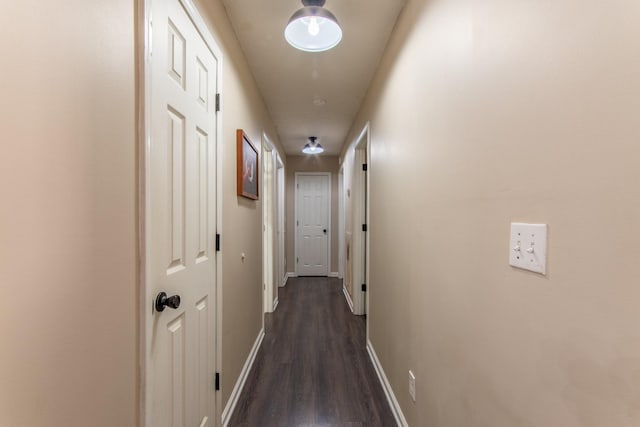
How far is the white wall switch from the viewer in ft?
2.27

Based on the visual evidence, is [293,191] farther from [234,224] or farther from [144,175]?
[144,175]

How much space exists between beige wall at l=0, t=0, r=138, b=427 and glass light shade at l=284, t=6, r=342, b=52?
3.04 ft

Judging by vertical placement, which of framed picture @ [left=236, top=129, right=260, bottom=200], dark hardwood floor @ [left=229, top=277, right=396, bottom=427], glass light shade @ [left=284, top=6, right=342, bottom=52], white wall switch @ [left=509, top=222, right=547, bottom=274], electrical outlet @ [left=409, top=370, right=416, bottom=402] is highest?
glass light shade @ [left=284, top=6, right=342, bottom=52]

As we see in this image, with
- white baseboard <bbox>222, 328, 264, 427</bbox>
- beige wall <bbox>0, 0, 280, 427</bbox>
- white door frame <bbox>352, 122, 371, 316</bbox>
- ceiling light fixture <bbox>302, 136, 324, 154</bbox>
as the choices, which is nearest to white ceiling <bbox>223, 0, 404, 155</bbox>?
white door frame <bbox>352, 122, 371, 316</bbox>

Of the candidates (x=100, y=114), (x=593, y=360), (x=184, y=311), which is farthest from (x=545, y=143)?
(x=184, y=311)

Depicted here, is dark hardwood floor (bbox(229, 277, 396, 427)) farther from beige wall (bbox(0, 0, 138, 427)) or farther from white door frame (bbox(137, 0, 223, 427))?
beige wall (bbox(0, 0, 138, 427))

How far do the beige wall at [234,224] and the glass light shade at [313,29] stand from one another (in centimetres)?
43

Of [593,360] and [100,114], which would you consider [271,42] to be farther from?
[593,360]

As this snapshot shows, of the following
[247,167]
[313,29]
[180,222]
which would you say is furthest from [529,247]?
[247,167]

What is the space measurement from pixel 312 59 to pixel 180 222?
176cm

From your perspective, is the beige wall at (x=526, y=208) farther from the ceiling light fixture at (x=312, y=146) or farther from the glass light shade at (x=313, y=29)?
the ceiling light fixture at (x=312, y=146)

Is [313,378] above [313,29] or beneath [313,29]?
beneath

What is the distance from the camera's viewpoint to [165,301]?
3.40ft

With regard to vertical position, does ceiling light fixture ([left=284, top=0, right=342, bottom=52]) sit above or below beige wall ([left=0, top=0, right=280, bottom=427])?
above
